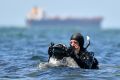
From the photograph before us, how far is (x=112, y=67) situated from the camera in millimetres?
20734

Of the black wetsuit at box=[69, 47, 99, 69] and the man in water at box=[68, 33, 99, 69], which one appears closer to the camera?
the black wetsuit at box=[69, 47, 99, 69]

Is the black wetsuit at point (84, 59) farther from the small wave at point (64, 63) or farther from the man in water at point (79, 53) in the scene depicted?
the small wave at point (64, 63)

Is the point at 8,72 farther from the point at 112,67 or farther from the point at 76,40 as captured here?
the point at 112,67

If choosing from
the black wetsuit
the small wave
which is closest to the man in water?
the black wetsuit

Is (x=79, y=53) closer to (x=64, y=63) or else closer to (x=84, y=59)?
(x=84, y=59)

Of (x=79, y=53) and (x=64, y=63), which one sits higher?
(x=79, y=53)

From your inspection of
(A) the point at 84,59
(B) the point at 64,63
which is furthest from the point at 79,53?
(B) the point at 64,63

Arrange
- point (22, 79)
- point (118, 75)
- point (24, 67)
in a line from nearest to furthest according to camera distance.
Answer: point (22, 79)
point (118, 75)
point (24, 67)

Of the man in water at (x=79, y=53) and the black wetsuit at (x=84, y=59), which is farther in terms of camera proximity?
the man in water at (x=79, y=53)

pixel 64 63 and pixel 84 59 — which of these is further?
pixel 64 63

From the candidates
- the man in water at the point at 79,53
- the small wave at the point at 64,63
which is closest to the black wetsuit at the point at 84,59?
the man in water at the point at 79,53

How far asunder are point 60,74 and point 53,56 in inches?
22.5

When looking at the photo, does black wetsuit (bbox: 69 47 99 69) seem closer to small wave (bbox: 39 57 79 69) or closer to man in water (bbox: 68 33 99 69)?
man in water (bbox: 68 33 99 69)

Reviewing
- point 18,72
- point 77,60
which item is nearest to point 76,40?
point 77,60
